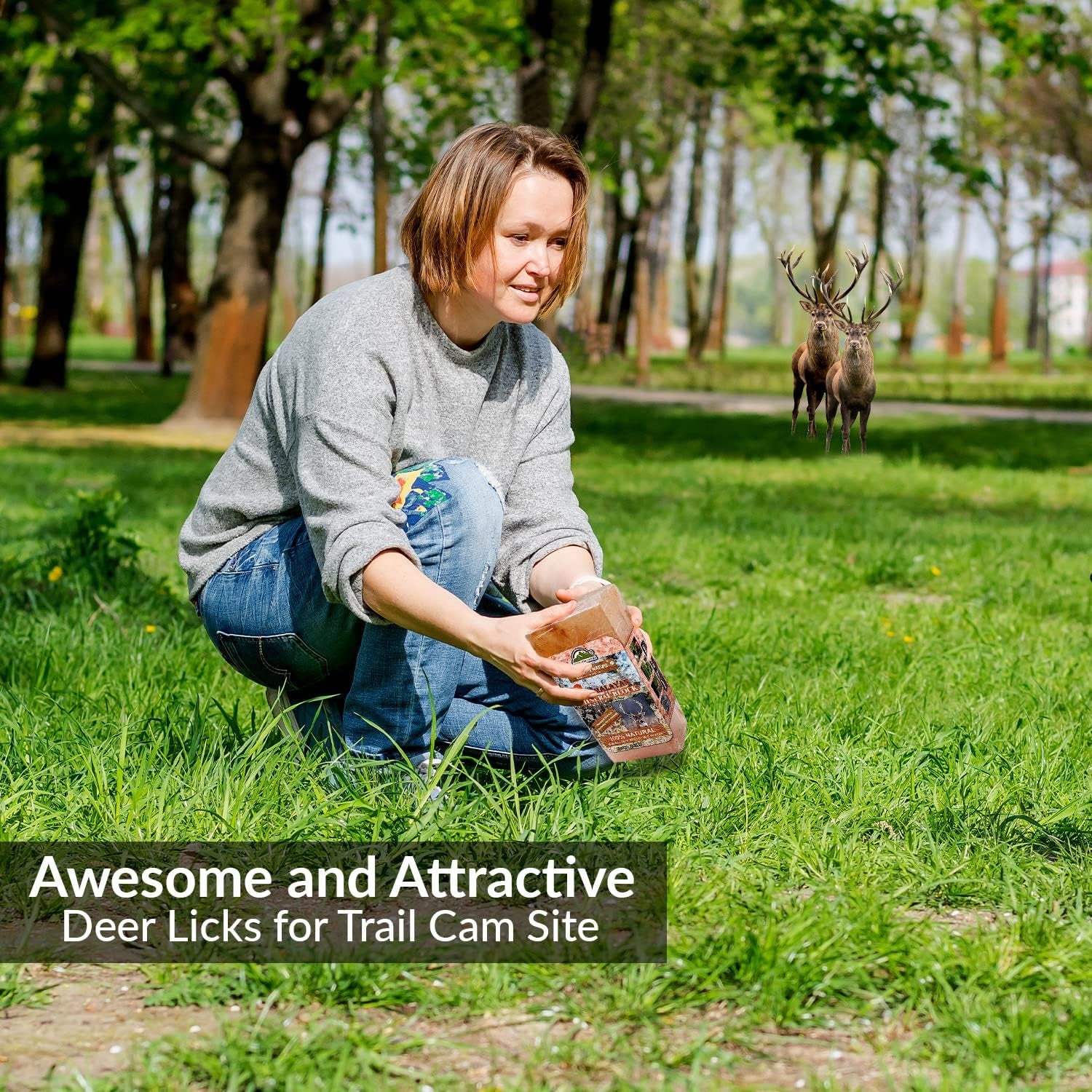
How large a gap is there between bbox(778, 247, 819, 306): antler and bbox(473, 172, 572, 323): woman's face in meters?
0.94

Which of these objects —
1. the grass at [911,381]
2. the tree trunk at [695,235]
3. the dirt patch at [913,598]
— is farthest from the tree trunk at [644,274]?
the dirt patch at [913,598]

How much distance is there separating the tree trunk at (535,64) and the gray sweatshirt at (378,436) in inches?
403

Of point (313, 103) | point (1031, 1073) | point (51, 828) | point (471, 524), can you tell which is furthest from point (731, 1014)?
point (313, 103)

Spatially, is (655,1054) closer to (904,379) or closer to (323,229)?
(904,379)

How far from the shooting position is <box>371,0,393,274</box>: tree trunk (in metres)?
11.9

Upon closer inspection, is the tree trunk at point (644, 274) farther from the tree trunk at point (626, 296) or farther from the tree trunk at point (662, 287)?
the tree trunk at point (662, 287)

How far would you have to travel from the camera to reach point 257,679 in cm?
332

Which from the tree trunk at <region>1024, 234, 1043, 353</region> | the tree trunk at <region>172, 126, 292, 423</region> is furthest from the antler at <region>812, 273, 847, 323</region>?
the tree trunk at <region>1024, 234, 1043, 353</region>

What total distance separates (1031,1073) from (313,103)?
13.7 m

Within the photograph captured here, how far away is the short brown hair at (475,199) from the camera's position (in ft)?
9.16

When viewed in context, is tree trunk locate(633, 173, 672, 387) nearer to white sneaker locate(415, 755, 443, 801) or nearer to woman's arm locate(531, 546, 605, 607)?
woman's arm locate(531, 546, 605, 607)

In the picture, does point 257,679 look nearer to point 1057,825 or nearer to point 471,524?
point 471,524

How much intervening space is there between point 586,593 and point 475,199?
75 centimetres

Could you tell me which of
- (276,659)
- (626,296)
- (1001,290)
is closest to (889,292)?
(276,659)
